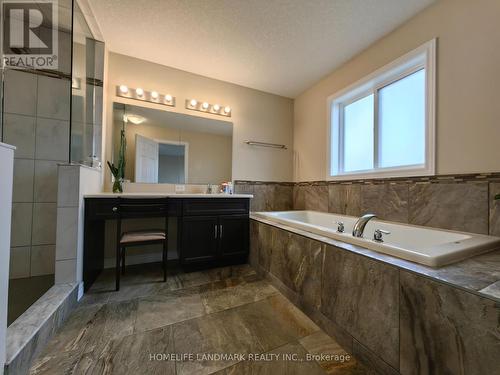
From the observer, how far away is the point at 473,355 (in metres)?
0.70

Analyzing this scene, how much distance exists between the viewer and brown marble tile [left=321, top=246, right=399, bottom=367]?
94 cm

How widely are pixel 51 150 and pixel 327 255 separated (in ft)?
8.58

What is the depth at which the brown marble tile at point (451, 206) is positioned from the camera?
1.41m

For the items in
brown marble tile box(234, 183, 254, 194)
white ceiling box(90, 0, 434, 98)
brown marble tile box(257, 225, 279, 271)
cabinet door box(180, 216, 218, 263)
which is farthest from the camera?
brown marble tile box(234, 183, 254, 194)

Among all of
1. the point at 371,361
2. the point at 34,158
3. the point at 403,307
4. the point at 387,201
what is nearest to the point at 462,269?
the point at 403,307

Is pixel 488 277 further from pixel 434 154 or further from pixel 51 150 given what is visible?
pixel 51 150

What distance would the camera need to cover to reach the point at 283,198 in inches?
128

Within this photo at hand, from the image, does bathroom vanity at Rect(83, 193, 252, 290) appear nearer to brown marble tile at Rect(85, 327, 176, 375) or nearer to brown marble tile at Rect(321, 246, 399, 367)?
brown marble tile at Rect(85, 327, 176, 375)

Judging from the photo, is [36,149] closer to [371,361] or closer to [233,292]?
[233,292]

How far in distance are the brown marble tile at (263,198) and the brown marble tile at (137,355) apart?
1978 mm

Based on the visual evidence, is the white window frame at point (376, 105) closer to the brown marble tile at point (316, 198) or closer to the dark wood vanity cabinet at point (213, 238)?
the brown marble tile at point (316, 198)

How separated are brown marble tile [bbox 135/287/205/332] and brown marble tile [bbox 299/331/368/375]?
2.48 ft

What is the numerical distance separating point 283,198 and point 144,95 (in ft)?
7.74
